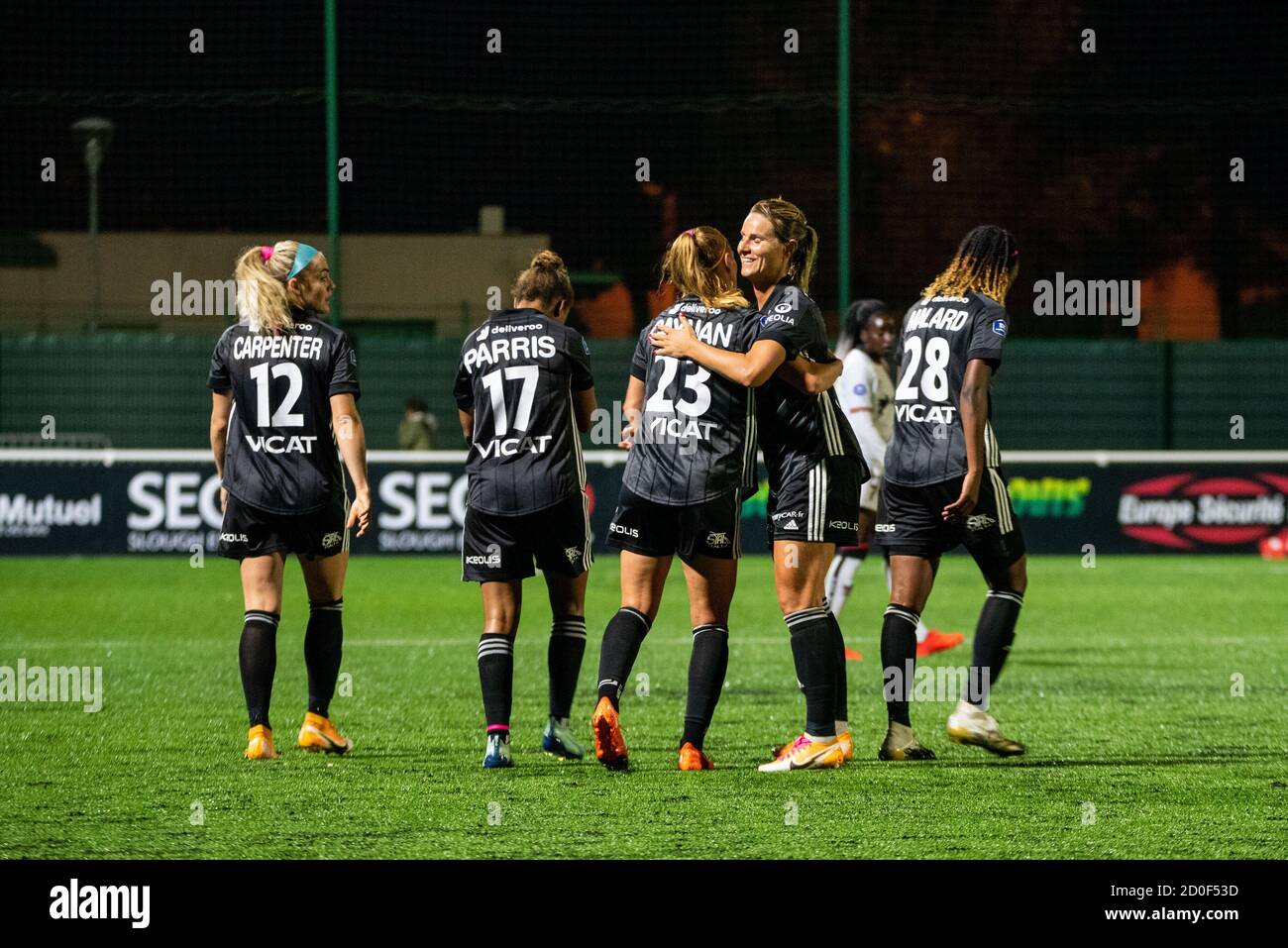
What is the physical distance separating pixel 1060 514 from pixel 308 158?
10.3 metres

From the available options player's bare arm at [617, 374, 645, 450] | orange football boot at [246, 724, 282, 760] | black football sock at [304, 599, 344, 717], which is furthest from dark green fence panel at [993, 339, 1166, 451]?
orange football boot at [246, 724, 282, 760]

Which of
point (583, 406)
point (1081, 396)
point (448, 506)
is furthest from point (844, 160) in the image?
point (583, 406)

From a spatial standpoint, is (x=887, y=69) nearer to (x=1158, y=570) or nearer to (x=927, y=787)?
(x=1158, y=570)

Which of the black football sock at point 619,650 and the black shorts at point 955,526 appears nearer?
the black football sock at point 619,650

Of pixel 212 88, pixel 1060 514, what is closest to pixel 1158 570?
pixel 1060 514

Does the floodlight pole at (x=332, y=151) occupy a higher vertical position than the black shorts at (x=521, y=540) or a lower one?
higher

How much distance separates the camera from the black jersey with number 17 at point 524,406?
6.81m

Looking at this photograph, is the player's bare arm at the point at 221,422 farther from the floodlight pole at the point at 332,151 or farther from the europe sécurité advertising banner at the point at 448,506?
the floodlight pole at the point at 332,151

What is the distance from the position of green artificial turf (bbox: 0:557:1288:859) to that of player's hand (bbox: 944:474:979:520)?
947 mm

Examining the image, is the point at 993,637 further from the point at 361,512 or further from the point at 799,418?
the point at 361,512

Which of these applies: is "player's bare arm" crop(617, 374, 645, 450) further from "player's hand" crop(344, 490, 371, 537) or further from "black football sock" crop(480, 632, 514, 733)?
"player's hand" crop(344, 490, 371, 537)

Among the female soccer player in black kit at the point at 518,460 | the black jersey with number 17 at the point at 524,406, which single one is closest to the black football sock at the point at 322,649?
the female soccer player in black kit at the point at 518,460

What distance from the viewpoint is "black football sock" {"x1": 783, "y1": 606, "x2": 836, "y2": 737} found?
6.70 meters

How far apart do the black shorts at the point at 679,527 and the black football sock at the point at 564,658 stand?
0.46 m
